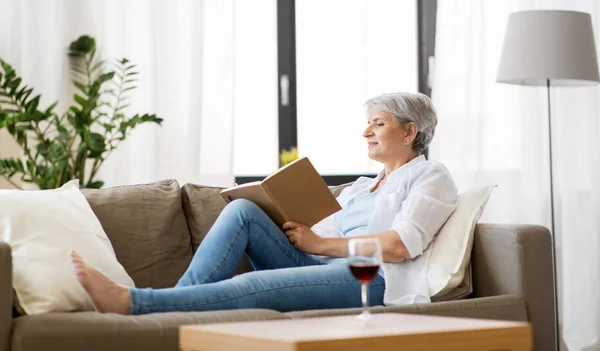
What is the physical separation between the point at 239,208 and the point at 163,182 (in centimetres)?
48

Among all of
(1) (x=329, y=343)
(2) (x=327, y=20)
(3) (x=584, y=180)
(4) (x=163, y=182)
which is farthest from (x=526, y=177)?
(1) (x=329, y=343)

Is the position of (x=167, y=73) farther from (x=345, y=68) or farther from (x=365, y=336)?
(x=365, y=336)

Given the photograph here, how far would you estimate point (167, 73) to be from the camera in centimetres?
427

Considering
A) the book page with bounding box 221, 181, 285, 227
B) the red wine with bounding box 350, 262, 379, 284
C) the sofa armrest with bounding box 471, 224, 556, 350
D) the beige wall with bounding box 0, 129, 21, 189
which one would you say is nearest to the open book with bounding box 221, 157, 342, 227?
the book page with bounding box 221, 181, 285, 227

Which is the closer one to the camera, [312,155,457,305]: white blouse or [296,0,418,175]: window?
[312,155,457,305]: white blouse

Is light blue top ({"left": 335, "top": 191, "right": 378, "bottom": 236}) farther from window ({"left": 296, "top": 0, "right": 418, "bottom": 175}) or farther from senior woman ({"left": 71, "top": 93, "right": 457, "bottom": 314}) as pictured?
window ({"left": 296, "top": 0, "right": 418, "bottom": 175})

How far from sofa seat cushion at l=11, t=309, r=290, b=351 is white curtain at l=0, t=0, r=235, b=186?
1.94 m

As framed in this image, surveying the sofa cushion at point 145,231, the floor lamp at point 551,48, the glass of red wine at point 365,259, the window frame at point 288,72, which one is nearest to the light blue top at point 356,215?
the sofa cushion at point 145,231

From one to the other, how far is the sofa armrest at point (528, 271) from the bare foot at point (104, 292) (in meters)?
1.14

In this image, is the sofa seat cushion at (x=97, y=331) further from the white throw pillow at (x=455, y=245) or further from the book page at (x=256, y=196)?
the white throw pillow at (x=455, y=245)

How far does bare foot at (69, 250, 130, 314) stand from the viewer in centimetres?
239

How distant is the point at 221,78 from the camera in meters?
4.32

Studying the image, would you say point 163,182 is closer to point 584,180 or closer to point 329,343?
point 329,343

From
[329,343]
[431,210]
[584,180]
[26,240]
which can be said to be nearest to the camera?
[329,343]
